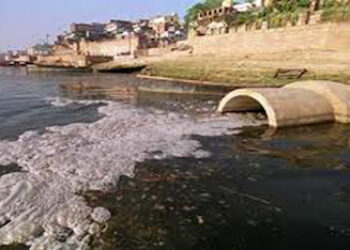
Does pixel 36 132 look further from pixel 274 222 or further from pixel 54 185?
pixel 274 222

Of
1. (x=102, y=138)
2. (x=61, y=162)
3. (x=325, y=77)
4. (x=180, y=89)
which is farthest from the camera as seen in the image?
(x=180, y=89)

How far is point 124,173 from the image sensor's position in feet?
24.6

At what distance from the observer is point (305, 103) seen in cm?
1180

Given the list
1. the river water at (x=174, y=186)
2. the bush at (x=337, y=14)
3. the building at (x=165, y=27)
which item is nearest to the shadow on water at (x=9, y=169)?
the river water at (x=174, y=186)

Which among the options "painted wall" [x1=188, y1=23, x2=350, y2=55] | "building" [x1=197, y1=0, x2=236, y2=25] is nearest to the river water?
"painted wall" [x1=188, y1=23, x2=350, y2=55]

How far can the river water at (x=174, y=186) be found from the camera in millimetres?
5107

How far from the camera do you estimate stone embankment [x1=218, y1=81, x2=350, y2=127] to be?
1150cm

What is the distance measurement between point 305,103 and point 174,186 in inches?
246

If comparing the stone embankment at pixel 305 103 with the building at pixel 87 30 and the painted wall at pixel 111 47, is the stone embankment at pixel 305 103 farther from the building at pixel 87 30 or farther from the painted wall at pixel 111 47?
the building at pixel 87 30

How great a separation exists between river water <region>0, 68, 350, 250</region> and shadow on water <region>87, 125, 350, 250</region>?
15 mm

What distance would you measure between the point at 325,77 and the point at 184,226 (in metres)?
15.6

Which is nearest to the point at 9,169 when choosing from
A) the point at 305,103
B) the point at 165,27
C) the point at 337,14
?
the point at 305,103

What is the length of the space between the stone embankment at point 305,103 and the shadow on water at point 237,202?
2216mm

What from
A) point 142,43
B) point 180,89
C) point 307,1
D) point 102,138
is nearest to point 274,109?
point 102,138
